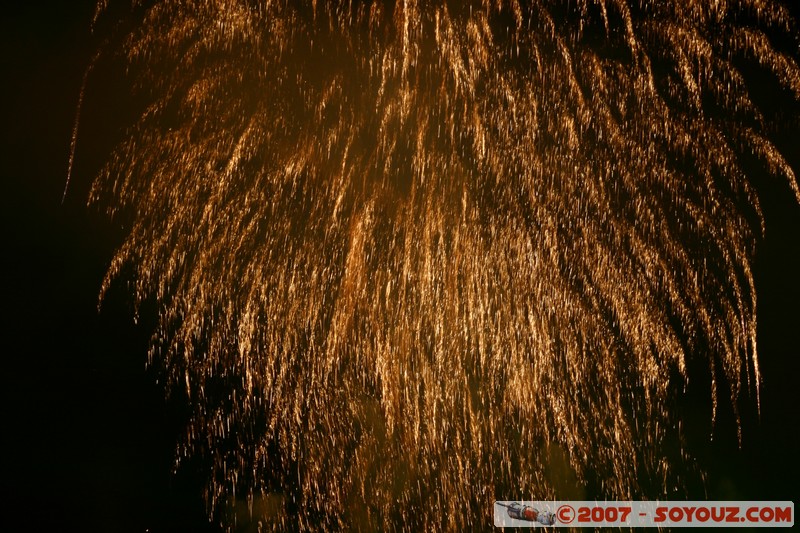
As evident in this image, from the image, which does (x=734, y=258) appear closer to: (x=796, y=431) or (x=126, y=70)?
(x=796, y=431)

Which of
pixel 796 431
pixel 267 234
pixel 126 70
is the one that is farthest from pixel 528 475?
pixel 126 70

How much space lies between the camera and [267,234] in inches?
46.6

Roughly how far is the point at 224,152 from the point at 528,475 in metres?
0.69

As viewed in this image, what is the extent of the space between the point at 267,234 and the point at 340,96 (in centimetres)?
24

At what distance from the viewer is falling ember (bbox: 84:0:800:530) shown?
3.86ft

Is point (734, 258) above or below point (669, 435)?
above

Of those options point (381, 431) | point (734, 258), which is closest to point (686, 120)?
point (734, 258)

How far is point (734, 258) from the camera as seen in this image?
1.24 metres

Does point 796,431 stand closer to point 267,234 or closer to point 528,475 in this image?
point 528,475

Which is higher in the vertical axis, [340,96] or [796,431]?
[340,96]

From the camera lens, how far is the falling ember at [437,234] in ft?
3.86

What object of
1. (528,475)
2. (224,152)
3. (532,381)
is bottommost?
(528,475)

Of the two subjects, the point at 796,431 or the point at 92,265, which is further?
the point at 796,431

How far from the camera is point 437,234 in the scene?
46.9 inches
